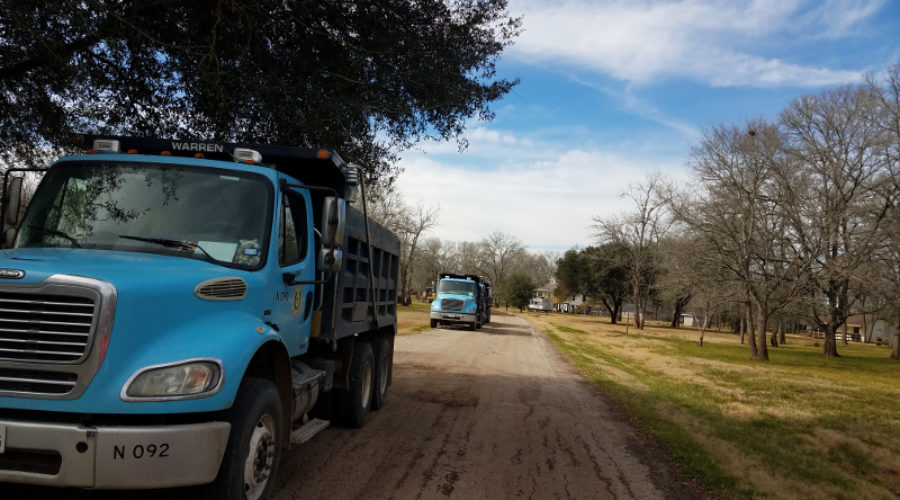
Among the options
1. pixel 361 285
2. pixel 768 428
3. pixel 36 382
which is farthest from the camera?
pixel 768 428

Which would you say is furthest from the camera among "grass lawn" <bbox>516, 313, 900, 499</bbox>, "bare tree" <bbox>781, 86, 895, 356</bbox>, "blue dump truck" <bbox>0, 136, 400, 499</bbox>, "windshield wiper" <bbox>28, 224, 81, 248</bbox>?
"bare tree" <bbox>781, 86, 895, 356</bbox>

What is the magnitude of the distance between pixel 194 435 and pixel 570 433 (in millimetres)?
5667

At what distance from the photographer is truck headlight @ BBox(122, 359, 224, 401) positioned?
322 cm

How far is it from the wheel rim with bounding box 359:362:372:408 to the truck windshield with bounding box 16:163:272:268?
11.0 feet

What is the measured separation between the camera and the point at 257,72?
7570mm

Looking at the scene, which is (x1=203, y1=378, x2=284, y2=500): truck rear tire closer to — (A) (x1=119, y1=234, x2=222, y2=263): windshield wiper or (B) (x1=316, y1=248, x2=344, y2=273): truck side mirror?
(A) (x1=119, y1=234, x2=222, y2=263): windshield wiper

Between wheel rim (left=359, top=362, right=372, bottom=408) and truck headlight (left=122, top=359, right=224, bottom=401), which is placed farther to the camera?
wheel rim (left=359, top=362, right=372, bottom=408)

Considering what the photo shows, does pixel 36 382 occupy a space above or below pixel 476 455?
above

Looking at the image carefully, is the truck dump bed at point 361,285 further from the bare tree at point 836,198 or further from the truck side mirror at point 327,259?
the bare tree at point 836,198

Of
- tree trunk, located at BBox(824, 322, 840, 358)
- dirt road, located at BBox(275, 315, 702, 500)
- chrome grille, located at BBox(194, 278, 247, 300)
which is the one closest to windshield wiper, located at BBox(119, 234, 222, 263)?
chrome grille, located at BBox(194, 278, 247, 300)

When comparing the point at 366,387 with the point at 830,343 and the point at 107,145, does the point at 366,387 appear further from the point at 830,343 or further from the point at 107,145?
the point at 830,343

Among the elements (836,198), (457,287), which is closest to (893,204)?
(836,198)

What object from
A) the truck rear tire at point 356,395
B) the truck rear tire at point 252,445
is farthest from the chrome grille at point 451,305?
the truck rear tire at point 252,445

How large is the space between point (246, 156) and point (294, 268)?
99 cm
